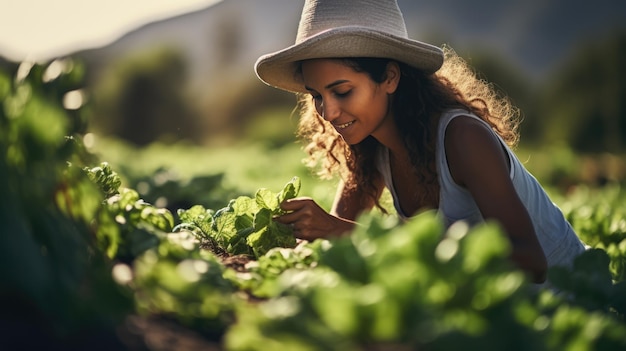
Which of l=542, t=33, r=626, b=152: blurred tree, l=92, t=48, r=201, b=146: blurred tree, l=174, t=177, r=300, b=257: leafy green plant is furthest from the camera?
l=92, t=48, r=201, b=146: blurred tree

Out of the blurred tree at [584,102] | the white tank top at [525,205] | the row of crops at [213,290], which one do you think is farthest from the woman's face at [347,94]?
the blurred tree at [584,102]

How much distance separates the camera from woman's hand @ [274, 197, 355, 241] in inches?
98.8

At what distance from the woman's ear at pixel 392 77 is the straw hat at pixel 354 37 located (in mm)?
45

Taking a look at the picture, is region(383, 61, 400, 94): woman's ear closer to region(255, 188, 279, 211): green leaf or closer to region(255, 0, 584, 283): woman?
region(255, 0, 584, 283): woman

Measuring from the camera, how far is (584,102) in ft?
87.8

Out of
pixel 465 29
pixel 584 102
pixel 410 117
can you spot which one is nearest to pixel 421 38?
pixel 584 102

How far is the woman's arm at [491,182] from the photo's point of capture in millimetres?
2260

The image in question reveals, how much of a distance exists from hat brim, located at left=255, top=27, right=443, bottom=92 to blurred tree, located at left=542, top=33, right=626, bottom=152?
17.8m

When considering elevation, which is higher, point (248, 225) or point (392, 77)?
point (392, 77)

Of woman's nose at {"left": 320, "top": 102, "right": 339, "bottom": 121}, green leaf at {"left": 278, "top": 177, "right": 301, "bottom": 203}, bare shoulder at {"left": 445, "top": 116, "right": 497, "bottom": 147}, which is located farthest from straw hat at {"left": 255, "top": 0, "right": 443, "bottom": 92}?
green leaf at {"left": 278, "top": 177, "right": 301, "bottom": 203}

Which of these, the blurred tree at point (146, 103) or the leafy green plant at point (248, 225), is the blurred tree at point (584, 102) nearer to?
the blurred tree at point (146, 103)

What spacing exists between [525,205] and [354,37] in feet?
2.98

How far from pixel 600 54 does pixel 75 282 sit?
29.3 m

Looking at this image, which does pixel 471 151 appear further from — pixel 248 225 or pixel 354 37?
pixel 248 225
